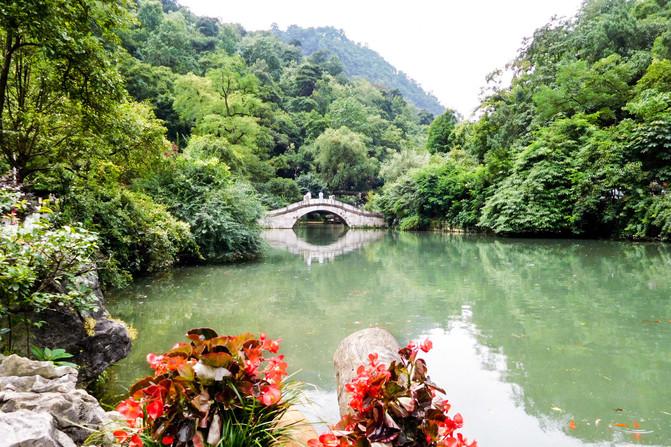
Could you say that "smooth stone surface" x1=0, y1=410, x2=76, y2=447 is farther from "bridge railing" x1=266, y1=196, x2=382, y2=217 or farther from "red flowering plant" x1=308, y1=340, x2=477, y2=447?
"bridge railing" x1=266, y1=196, x2=382, y2=217

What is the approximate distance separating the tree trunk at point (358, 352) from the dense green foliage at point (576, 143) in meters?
14.2

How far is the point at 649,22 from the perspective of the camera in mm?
19359

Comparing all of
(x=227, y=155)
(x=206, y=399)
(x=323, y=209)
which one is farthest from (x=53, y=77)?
(x=323, y=209)

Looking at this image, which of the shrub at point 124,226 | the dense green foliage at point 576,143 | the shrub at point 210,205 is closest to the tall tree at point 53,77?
the shrub at point 124,226

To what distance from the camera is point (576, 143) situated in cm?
1733

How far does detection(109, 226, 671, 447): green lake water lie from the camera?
3125 mm

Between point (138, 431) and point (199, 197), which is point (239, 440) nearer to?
point (138, 431)

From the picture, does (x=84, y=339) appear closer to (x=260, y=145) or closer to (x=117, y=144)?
(x=117, y=144)

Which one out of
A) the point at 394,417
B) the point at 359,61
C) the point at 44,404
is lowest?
the point at 44,404

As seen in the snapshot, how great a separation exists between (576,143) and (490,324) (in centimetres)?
1490

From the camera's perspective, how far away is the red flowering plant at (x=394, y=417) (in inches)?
52.3

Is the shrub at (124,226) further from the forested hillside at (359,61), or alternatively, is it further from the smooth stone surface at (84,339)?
the forested hillside at (359,61)

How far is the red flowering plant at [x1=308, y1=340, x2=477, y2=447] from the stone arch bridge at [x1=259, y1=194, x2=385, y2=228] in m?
28.0

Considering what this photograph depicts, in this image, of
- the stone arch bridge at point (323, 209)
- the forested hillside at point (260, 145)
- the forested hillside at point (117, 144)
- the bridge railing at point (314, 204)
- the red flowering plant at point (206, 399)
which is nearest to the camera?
the red flowering plant at point (206, 399)
